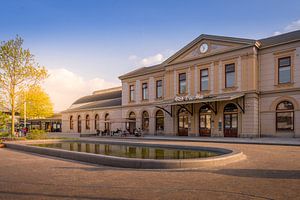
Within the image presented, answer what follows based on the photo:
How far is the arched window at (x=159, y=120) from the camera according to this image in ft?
112

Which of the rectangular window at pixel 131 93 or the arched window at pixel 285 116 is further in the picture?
the rectangular window at pixel 131 93

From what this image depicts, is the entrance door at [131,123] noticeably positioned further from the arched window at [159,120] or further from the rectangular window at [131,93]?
the arched window at [159,120]

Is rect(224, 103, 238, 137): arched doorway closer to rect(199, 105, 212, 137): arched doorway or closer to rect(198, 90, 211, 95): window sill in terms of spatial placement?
rect(199, 105, 212, 137): arched doorway

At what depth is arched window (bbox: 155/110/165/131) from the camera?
1345 inches

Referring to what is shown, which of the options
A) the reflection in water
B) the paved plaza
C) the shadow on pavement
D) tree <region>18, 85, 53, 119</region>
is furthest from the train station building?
the shadow on pavement

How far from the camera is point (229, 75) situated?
27.7 m

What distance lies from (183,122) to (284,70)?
39.6ft

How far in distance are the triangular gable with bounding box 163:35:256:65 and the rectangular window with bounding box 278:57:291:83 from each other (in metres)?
3.19

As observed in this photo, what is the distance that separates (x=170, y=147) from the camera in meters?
16.2

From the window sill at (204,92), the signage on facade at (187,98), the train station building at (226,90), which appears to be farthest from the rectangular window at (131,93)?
the window sill at (204,92)

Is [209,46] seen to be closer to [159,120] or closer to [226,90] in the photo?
[226,90]

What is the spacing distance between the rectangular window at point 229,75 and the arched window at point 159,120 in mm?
9730

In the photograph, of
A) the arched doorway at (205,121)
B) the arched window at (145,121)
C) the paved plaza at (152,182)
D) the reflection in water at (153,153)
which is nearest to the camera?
the paved plaza at (152,182)

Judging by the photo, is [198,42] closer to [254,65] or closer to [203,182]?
[254,65]
